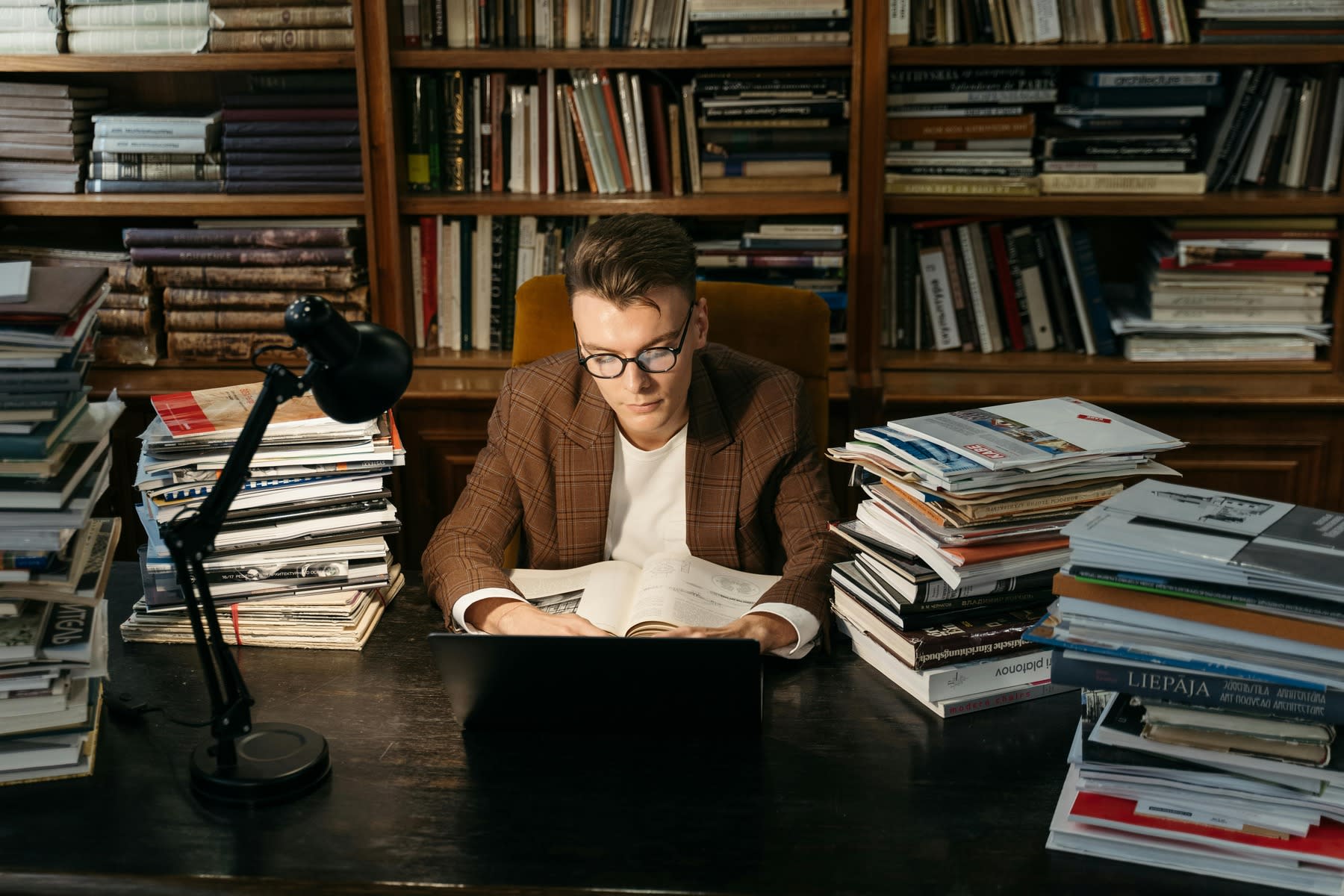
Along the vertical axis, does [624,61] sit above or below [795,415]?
above

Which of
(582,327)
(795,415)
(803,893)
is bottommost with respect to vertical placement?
(803,893)

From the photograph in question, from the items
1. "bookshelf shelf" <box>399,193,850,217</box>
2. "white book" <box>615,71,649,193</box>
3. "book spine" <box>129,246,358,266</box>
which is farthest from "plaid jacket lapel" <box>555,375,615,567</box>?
"book spine" <box>129,246,358,266</box>

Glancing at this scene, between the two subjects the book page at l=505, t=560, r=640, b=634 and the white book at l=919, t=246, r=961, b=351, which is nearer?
the book page at l=505, t=560, r=640, b=634

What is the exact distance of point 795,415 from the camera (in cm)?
185

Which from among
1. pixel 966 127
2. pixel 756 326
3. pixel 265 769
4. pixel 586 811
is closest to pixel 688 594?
pixel 586 811

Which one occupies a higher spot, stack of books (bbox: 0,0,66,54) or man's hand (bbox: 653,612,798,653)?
stack of books (bbox: 0,0,66,54)

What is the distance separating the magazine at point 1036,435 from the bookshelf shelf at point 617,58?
4.66 feet

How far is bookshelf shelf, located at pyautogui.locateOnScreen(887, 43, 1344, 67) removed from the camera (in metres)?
2.61

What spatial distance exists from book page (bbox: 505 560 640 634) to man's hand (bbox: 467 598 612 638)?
0.02m

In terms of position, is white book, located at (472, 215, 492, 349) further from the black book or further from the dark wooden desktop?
the dark wooden desktop

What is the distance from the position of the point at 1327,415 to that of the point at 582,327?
1.82m

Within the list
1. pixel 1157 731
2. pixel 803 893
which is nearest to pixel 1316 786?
pixel 1157 731

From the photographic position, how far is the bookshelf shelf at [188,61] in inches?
107

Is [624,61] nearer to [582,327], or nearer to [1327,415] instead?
[582,327]
